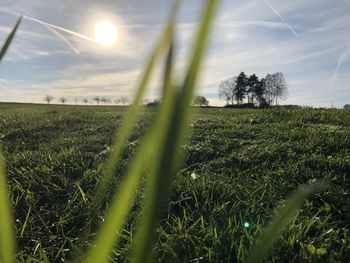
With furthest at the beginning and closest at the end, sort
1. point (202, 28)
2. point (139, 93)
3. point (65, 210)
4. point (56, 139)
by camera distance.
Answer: point (56, 139) < point (65, 210) < point (139, 93) < point (202, 28)

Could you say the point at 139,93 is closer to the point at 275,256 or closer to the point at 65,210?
the point at 275,256

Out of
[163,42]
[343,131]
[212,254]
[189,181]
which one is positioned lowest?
[212,254]

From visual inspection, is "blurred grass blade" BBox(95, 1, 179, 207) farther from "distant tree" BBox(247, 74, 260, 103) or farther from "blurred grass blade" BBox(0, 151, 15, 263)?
"distant tree" BBox(247, 74, 260, 103)

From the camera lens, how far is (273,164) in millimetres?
4586

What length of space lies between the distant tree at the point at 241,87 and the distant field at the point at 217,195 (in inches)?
3739

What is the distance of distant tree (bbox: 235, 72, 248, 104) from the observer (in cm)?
9950

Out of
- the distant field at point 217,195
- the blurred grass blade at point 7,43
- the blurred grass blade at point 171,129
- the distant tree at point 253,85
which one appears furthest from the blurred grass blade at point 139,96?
the distant tree at point 253,85

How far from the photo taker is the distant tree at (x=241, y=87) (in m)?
99.5

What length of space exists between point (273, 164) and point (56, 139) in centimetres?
418

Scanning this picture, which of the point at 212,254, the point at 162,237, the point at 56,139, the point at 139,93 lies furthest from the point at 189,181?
the point at 56,139

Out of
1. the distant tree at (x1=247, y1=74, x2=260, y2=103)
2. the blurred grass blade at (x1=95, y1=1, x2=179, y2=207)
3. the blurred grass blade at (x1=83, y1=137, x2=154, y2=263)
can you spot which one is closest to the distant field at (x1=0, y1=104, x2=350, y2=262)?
the blurred grass blade at (x1=95, y1=1, x2=179, y2=207)

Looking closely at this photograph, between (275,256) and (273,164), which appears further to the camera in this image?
(273,164)

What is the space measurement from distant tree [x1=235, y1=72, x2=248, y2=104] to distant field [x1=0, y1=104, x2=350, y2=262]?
94979mm

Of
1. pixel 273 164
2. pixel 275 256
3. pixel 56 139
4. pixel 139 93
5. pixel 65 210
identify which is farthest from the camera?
pixel 56 139
